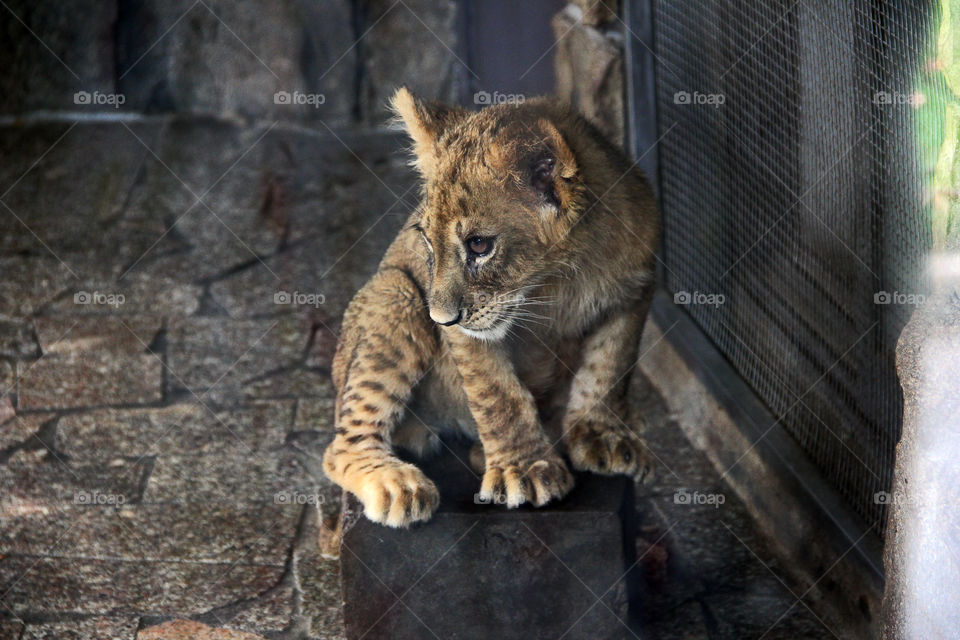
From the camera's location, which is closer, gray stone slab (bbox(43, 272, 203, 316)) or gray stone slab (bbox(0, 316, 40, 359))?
gray stone slab (bbox(0, 316, 40, 359))

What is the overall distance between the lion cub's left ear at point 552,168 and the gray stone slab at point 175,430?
7.96ft

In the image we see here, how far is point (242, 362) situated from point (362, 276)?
112 centimetres

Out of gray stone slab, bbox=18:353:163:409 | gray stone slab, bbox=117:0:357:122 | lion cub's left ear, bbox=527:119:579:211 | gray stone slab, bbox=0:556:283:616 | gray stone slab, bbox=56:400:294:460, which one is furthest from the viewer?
gray stone slab, bbox=117:0:357:122

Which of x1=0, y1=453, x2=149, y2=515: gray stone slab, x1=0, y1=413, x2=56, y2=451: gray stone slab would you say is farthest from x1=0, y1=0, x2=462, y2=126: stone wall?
x1=0, y1=453, x2=149, y2=515: gray stone slab

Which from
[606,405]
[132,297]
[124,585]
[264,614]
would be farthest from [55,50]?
[606,405]

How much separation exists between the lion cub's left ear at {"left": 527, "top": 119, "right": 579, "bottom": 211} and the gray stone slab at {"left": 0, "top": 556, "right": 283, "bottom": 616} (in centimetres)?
192

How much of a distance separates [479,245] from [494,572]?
1.08m

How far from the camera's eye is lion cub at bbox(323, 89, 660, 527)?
352cm

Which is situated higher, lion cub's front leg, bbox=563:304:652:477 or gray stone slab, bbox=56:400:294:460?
lion cub's front leg, bbox=563:304:652:477

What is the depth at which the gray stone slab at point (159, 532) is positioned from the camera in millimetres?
4566

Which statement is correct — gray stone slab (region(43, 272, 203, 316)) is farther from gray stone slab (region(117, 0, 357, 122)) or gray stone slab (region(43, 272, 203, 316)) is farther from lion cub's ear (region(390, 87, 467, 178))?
lion cub's ear (region(390, 87, 467, 178))

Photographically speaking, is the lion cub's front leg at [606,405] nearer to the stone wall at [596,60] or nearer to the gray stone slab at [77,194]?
the stone wall at [596,60]

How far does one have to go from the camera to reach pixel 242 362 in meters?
6.20

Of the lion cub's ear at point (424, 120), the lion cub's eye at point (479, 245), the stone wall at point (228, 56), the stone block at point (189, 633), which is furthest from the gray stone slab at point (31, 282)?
the lion cub's eye at point (479, 245)
